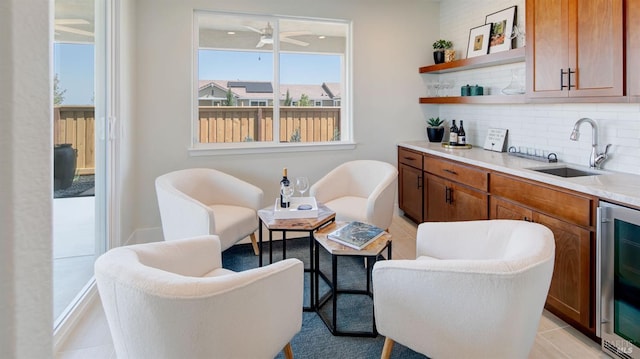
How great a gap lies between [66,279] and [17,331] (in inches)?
95.6

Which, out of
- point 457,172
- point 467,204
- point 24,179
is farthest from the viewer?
point 457,172

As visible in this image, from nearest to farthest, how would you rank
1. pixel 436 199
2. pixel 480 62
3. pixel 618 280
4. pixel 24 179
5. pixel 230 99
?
pixel 24 179 < pixel 618 280 < pixel 480 62 < pixel 436 199 < pixel 230 99

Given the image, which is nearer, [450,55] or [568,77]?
[568,77]

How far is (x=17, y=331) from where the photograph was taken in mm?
418

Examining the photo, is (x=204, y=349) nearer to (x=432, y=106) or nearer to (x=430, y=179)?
(x=430, y=179)

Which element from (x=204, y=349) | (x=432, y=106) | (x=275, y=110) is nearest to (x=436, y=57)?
(x=432, y=106)

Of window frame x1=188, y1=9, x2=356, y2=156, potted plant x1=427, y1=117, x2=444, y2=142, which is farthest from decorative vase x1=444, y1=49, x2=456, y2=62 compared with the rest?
window frame x1=188, y1=9, x2=356, y2=156

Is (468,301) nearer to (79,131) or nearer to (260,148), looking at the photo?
(79,131)

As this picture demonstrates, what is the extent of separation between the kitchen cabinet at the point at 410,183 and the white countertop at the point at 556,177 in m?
0.26

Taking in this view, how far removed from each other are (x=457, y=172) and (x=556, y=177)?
3.68 feet

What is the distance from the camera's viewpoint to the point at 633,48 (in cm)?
221

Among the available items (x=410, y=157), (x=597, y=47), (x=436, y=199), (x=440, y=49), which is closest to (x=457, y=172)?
(x=436, y=199)

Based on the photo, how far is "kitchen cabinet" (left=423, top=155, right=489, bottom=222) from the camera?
3.24 m

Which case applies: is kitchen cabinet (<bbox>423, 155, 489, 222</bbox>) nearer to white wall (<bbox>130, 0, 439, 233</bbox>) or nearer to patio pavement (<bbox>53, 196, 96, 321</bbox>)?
white wall (<bbox>130, 0, 439, 233</bbox>)
